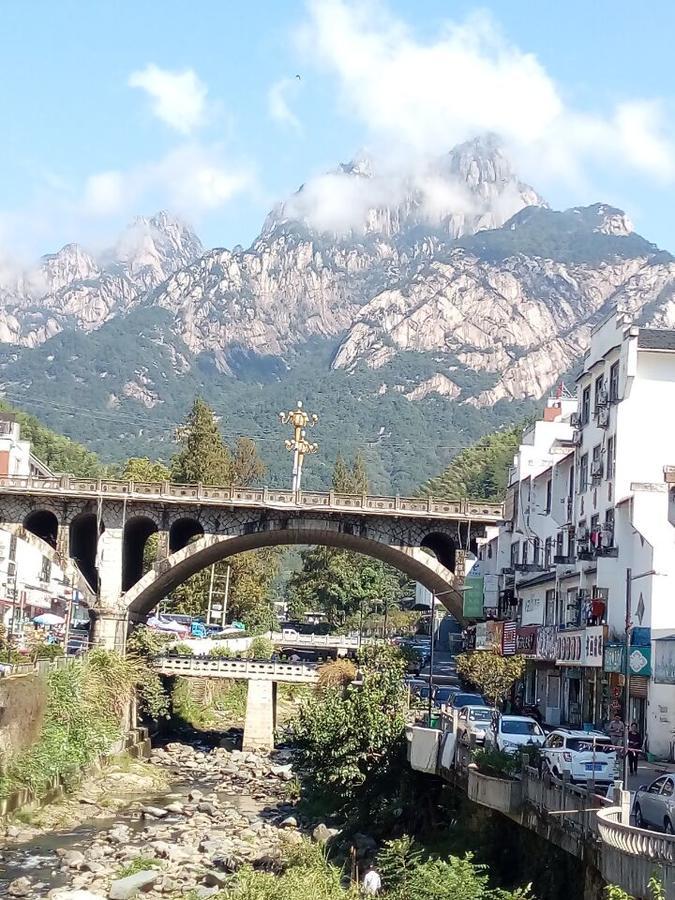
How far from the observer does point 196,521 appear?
81.4 metres

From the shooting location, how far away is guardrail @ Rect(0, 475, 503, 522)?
257 feet

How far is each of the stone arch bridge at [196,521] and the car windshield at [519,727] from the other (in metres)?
41.9

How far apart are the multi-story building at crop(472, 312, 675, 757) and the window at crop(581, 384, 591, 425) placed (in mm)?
80

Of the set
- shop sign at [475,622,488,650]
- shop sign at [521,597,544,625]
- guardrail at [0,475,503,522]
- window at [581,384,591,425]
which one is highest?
window at [581,384,591,425]

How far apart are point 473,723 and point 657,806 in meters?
18.4

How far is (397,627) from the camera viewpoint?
4786 inches

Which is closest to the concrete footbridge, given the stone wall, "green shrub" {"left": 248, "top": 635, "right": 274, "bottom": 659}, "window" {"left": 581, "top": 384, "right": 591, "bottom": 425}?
"green shrub" {"left": 248, "top": 635, "right": 274, "bottom": 659}

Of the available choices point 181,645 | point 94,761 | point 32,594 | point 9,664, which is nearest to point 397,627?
point 181,645

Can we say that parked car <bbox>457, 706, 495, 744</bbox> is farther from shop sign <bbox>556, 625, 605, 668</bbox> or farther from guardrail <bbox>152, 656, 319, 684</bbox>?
guardrail <bbox>152, 656, 319, 684</bbox>

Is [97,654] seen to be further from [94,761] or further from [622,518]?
[622,518]

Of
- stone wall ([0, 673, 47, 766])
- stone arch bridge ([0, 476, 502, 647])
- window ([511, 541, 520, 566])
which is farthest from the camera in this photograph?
stone arch bridge ([0, 476, 502, 647])

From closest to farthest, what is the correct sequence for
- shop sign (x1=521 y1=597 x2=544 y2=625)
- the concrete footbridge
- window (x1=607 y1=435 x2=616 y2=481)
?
window (x1=607 y1=435 x2=616 y2=481) → shop sign (x1=521 y1=597 x2=544 y2=625) → the concrete footbridge

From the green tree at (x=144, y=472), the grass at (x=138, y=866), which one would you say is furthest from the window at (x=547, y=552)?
the green tree at (x=144, y=472)

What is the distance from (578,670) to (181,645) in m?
40.3
